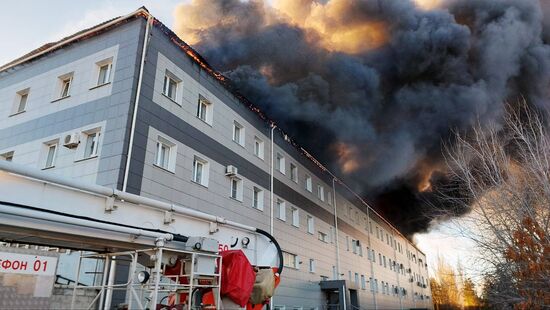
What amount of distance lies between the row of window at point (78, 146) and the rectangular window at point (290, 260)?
11047mm

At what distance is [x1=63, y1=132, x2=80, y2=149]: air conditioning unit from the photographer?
1307 cm

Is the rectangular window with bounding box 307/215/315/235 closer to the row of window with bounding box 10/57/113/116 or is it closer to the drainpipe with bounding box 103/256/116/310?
the row of window with bounding box 10/57/113/116

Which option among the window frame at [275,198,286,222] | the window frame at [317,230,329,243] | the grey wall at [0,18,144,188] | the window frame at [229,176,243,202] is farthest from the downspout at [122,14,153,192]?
the window frame at [317,230,329,243]

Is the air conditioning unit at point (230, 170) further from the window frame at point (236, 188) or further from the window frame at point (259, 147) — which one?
the window frame at point (259, 147)

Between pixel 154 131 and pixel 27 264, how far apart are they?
21.4 feet

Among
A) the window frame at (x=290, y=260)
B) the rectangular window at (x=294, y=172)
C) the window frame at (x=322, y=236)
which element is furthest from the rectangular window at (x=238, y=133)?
the window frame at (x=322, y=236)

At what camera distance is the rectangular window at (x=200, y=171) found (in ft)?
50.8

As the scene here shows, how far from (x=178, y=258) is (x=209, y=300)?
953 mm

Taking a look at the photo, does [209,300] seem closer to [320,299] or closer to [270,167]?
[270,167]

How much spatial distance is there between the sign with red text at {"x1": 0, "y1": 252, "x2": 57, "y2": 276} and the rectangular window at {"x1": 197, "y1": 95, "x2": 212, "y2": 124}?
927 centimetres

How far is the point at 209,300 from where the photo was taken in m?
6.84

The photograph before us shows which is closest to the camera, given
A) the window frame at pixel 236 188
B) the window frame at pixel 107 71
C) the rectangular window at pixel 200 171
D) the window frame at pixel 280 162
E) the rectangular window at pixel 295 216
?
the window frame at pixel 107 71

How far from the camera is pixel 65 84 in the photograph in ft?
50.9

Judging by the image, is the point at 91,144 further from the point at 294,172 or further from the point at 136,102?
the point at 294,172
